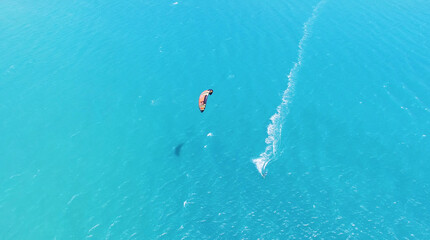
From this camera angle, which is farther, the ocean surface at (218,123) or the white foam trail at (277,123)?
the white foam trail at (277,123)

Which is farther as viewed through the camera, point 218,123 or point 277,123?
point 218,123

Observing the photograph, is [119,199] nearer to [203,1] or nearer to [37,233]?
[37,233]

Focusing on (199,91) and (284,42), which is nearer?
(199,91)

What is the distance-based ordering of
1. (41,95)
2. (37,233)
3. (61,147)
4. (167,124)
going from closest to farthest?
1. (37,233)
2. (61,147)
3. (167,124)
4. (41,95)

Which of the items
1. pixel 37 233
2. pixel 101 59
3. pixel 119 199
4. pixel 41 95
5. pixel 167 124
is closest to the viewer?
pixel 37 233

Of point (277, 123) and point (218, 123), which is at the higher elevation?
point (277, 123)

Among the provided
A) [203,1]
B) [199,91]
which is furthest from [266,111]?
[203,1]

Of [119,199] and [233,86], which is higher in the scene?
[233,86]

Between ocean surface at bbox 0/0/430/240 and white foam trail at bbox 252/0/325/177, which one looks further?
white foam trail at bbox 252/0/325/177
